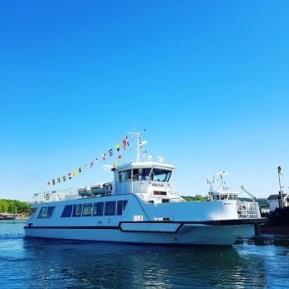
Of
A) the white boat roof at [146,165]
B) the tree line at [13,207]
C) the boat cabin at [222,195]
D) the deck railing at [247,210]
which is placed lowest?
the deck railing at [247,210]

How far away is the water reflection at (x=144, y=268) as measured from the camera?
1592 cm

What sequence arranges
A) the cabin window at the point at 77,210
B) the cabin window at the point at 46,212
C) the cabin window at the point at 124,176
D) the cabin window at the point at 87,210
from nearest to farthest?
1. the cabin window at the point at 124,176
2. the cabin window at the point at 87,210
3. the cabin window at the point at 77,210
4. the cabin window at the point at 46,212

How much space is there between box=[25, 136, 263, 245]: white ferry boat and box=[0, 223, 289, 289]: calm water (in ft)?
3.61

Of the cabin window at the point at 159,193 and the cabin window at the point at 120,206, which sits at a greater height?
the cabin window at the point at 159,193

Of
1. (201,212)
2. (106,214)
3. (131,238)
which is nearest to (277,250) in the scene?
(201,212)

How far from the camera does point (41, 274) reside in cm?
1833

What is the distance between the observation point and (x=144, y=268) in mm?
19062

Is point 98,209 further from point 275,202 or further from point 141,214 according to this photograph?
point 275,202

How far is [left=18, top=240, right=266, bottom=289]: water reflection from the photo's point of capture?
1592 centimetres

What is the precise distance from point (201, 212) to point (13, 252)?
12.7 metres

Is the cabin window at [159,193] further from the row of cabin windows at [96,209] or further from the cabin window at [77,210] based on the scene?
the cabin window at [77,210]

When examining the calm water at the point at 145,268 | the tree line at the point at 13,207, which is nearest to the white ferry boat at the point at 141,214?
the calm water at the point at 145,268

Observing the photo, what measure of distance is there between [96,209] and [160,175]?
18.5 feet

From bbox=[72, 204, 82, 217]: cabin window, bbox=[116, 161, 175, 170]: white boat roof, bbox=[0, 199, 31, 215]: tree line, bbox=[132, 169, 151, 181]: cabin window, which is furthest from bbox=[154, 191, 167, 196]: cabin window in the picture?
bbox=[0, 199, 31, 215]: tree line
